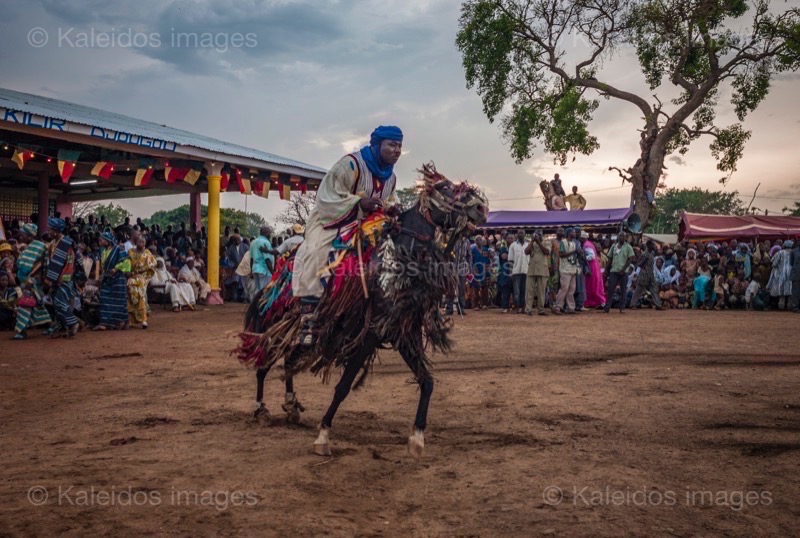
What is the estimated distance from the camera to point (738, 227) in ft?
80.5

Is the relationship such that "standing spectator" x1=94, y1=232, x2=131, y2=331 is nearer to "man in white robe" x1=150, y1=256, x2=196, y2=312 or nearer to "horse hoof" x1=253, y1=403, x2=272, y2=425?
"man in white robe" x1=150, y1=256, x2=196, y2=312

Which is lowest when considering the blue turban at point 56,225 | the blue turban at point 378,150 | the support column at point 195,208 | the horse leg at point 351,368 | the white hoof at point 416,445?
the white hoof at point 416,445

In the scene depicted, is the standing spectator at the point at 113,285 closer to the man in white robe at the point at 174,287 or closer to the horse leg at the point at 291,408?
the man in white robe at the point at 174,287

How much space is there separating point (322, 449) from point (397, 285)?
1322 millimetres

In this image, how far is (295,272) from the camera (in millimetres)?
5438

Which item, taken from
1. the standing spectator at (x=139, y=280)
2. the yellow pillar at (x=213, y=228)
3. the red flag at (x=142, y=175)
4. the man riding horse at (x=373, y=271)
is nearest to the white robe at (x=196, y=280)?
the yellow pillar at (x=213, y=228)

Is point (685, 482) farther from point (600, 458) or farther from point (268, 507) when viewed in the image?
point (268, 507)

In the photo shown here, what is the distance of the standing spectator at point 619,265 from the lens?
55.8 feet

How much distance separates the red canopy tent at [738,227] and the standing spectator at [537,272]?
37.3 feet

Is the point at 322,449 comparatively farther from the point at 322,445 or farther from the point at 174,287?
the point at 174,287

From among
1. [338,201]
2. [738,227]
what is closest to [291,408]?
[338,201]

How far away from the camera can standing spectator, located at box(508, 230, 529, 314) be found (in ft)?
55.0

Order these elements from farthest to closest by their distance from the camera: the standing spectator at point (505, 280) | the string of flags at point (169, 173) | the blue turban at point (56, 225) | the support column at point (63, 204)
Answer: the support column at point (63, 204) → the standing spectator at point (505, 280) → the string of flags at point (169, 173) → the blue turban at point (56, 225)

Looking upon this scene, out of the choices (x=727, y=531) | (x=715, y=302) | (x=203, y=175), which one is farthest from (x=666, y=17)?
(x=727, y=531)
